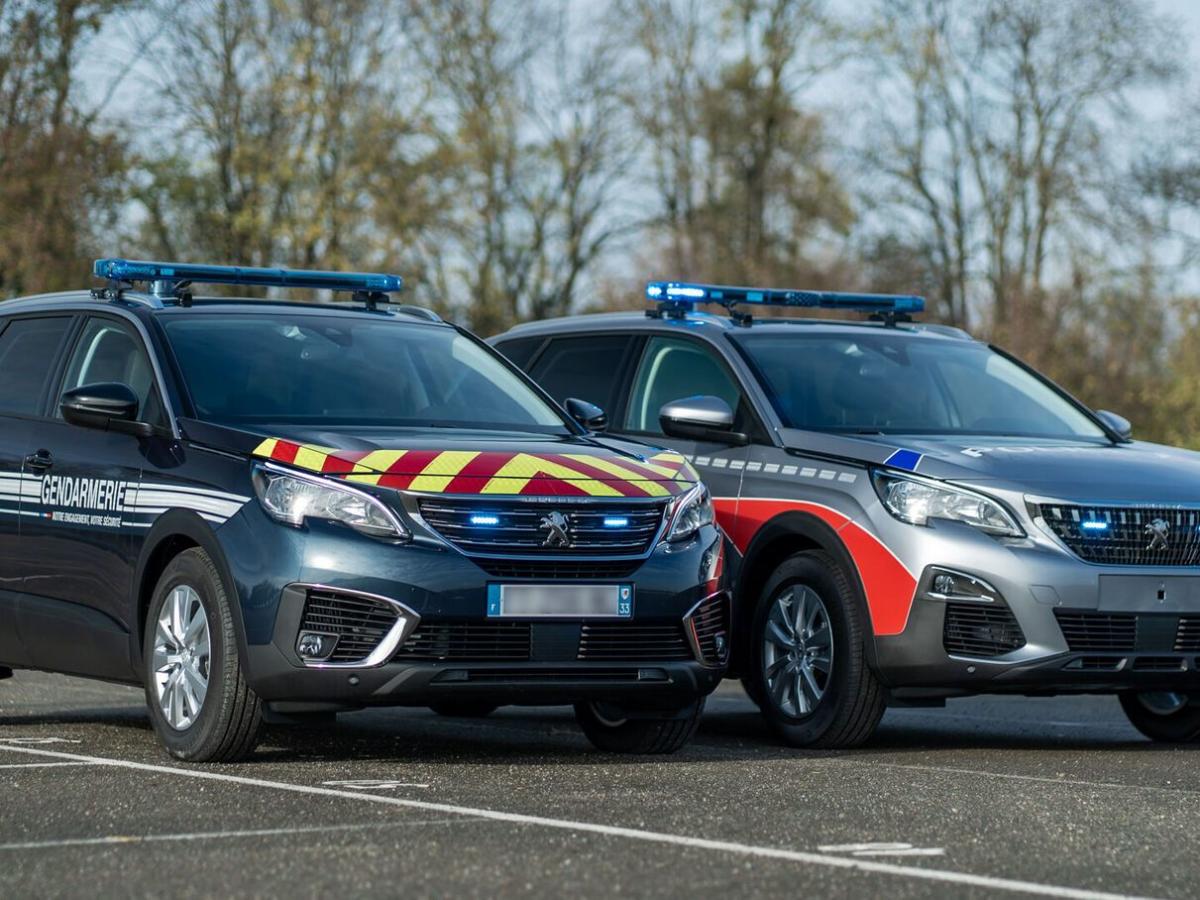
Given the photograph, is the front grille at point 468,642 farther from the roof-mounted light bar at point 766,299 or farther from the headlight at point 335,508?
the roof-mounted light bar at point 766,299

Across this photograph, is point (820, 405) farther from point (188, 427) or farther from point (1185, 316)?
point (1185, 316)

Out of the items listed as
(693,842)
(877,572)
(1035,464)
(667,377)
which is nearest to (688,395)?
(667,377)

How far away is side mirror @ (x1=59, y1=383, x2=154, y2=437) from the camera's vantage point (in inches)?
326

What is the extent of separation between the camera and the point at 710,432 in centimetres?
976

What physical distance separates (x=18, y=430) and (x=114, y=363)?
1.82ft

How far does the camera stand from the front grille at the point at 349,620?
7.47 m

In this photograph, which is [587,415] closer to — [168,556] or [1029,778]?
[168,556]

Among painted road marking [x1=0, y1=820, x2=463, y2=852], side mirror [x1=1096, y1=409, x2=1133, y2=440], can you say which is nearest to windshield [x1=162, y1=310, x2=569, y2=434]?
painted road marking [x1=0, y1=820, x2=463, y2=852]

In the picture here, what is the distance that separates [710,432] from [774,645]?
3.34 feet

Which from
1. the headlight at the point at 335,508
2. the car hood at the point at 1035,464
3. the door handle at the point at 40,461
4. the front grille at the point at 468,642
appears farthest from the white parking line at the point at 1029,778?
the door handle at the point at 40,461

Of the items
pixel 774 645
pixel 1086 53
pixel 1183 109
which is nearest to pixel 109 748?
pixel 774 645

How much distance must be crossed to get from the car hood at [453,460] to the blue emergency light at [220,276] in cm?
152

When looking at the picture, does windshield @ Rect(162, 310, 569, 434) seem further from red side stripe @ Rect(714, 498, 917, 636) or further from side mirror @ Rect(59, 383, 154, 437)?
red side stripe @ Rect(714, 498, 917, 636)

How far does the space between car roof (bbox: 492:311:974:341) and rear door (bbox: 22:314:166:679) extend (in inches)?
111
